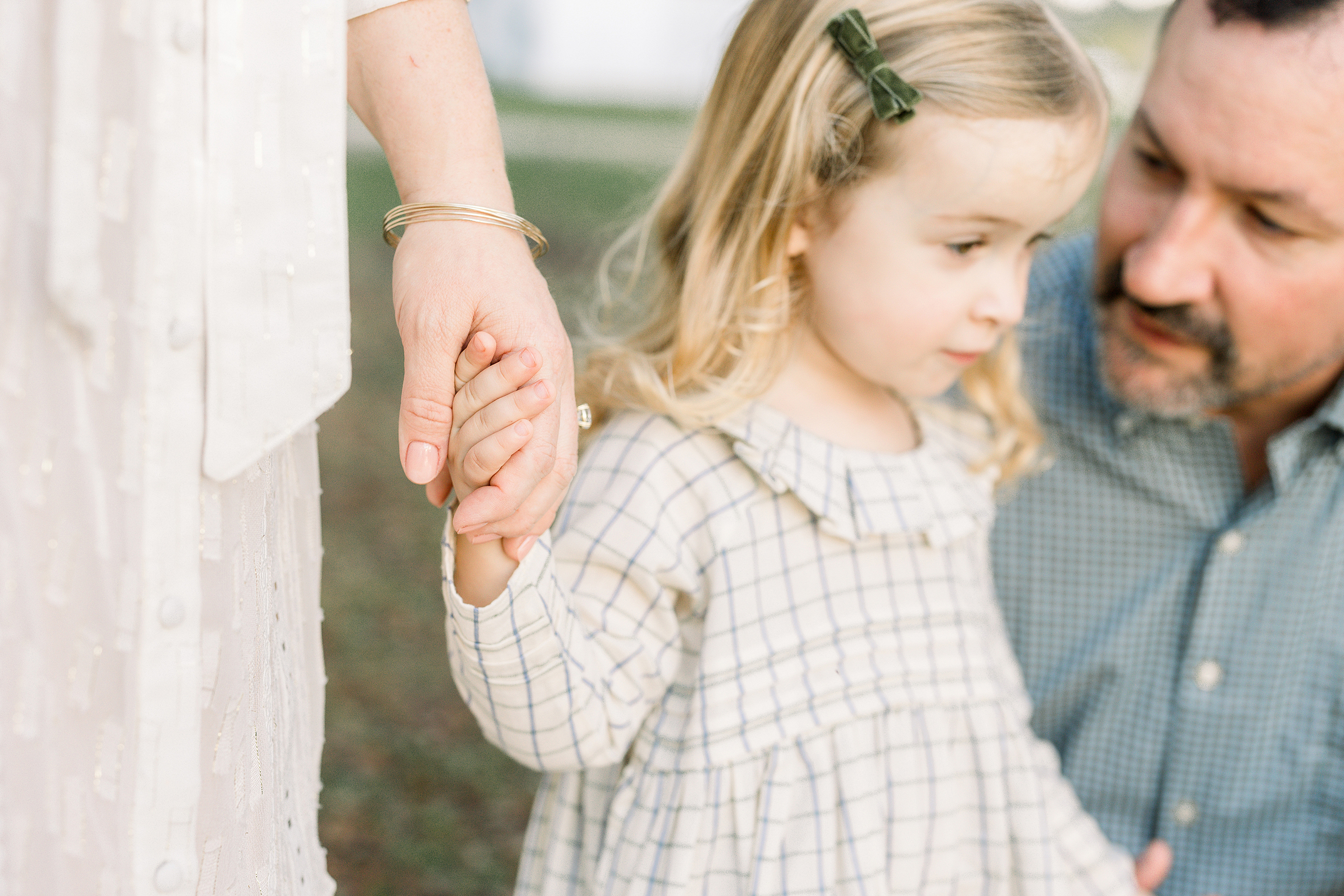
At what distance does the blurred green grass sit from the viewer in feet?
11.5

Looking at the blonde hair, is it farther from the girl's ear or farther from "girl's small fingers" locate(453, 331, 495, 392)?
"girl's small fingers" locate(453, 331, 495, 392)

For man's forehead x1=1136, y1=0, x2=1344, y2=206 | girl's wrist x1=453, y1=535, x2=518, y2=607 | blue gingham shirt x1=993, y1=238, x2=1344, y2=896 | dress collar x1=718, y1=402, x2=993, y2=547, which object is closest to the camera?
girl's wrist x1=453, y1=535, x2=518, y2=607

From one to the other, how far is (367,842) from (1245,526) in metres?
2.68

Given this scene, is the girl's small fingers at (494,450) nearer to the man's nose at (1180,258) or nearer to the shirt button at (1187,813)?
the man's nose at (1180,258)

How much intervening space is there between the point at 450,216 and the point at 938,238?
0.86 metres

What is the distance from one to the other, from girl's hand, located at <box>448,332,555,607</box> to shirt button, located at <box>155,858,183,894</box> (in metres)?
0.40

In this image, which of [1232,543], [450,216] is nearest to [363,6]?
[450,216]

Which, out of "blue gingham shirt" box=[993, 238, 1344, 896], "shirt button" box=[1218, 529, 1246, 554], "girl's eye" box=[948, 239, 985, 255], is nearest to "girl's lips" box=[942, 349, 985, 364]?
"girl's eye" box=[948, 239, 985, 255]

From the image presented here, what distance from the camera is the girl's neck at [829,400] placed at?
184cm

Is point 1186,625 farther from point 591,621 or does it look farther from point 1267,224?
point 591,621

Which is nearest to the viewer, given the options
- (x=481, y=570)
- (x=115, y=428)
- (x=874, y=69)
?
(x=115, y=428)

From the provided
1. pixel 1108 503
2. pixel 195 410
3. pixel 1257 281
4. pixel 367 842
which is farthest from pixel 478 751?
pixel 195 410

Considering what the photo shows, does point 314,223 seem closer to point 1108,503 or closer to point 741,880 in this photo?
point 741,880

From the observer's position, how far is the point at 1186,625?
2.41 meters
